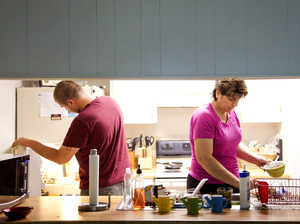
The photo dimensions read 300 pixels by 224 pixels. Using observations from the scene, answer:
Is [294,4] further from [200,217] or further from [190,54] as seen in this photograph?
[200,217]

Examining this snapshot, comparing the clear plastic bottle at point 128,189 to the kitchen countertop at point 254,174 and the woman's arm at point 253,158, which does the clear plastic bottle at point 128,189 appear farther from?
the kitchen countertop at point 254,174

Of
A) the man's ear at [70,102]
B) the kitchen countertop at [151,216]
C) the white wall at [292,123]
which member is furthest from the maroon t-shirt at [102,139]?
the white wall at [292,123]

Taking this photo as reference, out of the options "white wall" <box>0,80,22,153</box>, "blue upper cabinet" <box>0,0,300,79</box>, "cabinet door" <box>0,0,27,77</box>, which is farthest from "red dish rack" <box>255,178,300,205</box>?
"white wall" <box>0,80,22,153</box>

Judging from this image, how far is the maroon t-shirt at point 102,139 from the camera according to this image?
2633 mm

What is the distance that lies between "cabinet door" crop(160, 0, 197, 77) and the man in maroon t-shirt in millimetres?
689

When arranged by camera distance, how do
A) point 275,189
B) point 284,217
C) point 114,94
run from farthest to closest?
point 114,94, point 275,189, point 284,217

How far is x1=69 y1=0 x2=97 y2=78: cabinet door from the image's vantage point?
2.29 metres

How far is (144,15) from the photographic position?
2301 mm

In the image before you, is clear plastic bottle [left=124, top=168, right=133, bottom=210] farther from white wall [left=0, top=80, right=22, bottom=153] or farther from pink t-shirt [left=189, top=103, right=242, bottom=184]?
white wall [left=0, top=80, right=22, bottom=153]

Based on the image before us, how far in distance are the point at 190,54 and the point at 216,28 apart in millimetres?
230

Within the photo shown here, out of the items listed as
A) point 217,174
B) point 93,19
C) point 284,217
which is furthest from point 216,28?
point 284,217

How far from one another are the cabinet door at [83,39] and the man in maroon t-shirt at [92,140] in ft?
1.56

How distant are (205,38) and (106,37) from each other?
24.2 inches

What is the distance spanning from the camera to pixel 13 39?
2.30m
